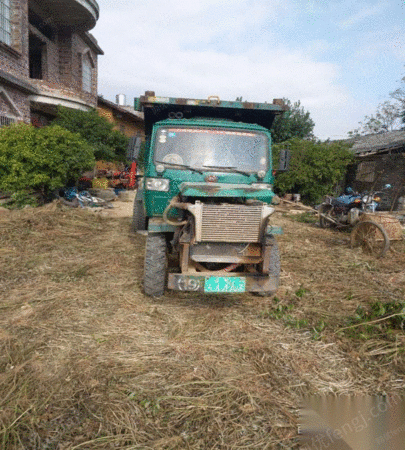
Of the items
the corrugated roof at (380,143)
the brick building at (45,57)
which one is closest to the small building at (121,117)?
the brick building at (45,57)

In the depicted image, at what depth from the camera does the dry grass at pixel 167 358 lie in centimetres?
219

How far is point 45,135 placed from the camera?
30.7 ft

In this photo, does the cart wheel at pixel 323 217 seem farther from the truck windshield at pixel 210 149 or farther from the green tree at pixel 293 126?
the green tree at pixel 293 126

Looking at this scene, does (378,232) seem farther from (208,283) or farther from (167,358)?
(167,358)

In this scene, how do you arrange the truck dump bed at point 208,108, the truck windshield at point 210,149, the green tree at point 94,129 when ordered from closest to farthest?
the truck windshield at point 210,149 → the truck dump bed at point 208,108 → the green tree at point 94,129

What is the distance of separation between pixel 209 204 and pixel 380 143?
16258 millimetres

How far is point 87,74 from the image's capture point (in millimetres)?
18016

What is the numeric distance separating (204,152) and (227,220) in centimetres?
149

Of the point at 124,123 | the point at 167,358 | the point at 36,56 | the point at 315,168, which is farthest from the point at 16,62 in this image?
the point at 167,358

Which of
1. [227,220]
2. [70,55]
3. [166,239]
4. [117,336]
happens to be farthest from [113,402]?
[70,55]

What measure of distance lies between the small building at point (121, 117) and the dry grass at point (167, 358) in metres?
15.0

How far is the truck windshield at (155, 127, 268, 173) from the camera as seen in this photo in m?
4.70

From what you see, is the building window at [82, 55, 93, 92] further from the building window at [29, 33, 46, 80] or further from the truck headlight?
the truck headlight

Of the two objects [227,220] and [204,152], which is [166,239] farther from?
[204,152]
